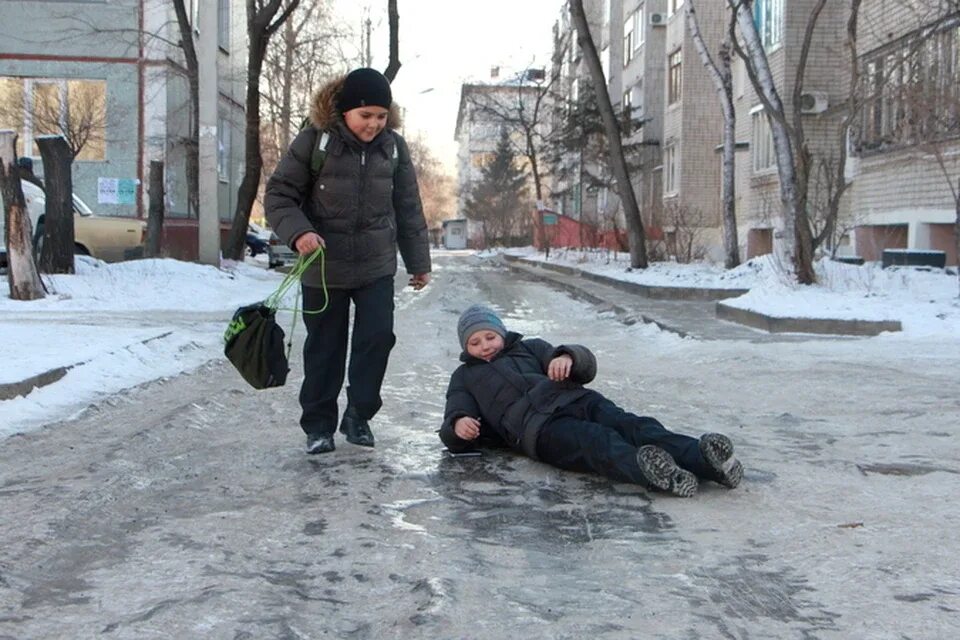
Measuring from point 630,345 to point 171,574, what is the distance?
338 inches

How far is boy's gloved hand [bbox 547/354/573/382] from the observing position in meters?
5.05

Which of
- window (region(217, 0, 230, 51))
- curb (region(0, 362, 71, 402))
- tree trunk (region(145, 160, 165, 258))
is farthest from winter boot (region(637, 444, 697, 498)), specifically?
window (region(217, 0, 230, 51))

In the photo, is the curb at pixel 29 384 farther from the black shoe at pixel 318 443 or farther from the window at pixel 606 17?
the window at pixel 606 17

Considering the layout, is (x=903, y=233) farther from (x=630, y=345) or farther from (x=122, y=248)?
(x=122, y=248)

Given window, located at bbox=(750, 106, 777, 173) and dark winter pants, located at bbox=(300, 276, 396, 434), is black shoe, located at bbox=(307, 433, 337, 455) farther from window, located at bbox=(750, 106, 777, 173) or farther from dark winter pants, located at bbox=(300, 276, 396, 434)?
window, located at bbox=(750, 106, 777, 173)

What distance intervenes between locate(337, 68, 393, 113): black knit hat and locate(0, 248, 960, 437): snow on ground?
2587mm

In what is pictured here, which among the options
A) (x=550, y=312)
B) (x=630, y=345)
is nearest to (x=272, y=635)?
(x=630, y=345)

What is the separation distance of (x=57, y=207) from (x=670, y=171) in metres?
27.7

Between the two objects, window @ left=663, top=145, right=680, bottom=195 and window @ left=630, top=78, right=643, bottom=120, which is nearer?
window @ left=663, top=145, right=680, bottom=195

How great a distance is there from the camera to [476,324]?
556 cm

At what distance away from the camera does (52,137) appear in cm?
1585

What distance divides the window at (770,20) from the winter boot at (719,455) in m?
23.6

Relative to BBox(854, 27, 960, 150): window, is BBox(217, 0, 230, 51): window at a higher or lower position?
higher

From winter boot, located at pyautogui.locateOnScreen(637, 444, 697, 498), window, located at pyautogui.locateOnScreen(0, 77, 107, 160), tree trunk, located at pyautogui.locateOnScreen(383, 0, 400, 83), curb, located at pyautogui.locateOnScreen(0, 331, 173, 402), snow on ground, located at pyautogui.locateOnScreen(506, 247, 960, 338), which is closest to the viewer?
winter boot, located at pyautogui.locateOnScreen(637, 444, 697, 498)
